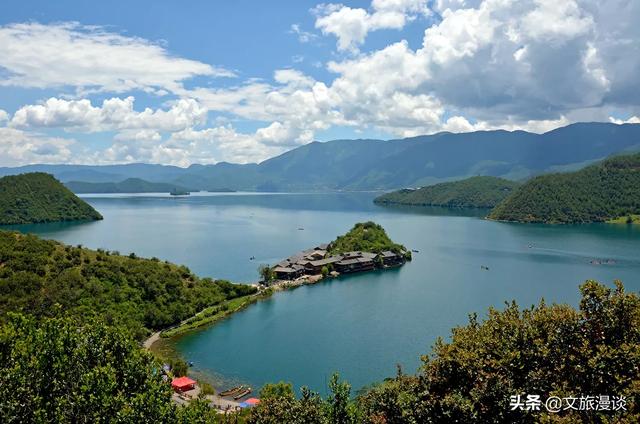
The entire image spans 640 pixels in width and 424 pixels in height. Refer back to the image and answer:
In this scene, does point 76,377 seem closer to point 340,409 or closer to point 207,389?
point 340,409

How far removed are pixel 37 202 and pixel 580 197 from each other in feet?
542

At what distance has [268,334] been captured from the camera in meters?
43.8

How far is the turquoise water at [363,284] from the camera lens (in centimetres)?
3756

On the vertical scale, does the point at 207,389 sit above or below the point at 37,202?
below

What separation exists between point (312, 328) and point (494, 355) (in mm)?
29930

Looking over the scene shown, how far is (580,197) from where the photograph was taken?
484 ft

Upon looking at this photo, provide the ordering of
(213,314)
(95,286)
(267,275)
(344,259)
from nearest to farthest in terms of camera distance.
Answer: (95,286), (213,314), (267,275), (344,259)

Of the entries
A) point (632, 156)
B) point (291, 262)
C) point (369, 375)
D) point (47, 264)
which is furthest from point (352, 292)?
point (632, 156)

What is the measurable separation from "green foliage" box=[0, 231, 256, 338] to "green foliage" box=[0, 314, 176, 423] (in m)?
17.6

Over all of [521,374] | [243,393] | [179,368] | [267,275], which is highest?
[521,374]

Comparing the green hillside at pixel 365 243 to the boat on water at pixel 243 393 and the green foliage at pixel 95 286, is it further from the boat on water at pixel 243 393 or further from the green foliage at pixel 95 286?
the boat on water at pixel 243 393

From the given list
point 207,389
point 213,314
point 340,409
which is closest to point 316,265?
point 213,314

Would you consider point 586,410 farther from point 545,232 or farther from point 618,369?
point 545,232

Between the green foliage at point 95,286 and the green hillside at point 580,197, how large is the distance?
395 ft
